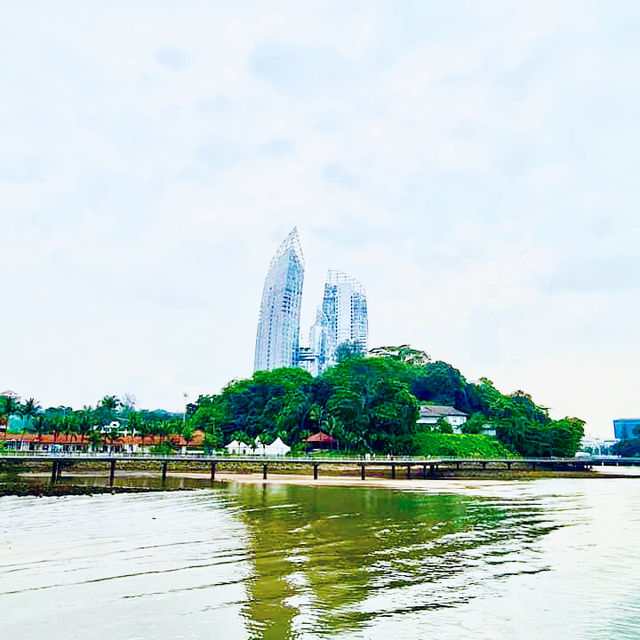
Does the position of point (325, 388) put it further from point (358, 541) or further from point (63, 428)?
point (358, 541)

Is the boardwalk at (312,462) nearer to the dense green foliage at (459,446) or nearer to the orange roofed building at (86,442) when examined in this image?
the dense green foliage at (459,446)

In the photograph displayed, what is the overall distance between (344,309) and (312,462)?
133 m

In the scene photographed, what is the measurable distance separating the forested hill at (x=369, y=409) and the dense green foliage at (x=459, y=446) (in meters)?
2.42

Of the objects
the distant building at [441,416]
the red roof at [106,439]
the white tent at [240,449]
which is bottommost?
the white tent at [240,449]

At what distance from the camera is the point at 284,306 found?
17000 centimetres

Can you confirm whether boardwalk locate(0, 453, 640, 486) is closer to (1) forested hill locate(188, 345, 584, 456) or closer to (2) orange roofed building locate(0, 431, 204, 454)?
(1) forested hill locate(188, 345, 584, 456)

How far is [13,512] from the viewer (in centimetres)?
2959

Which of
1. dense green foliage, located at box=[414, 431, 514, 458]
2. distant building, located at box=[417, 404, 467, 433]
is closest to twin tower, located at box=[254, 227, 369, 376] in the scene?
distant building, located at box=[417, 404, 467, 433]

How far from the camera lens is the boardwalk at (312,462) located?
174ft

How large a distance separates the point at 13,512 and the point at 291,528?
14942 mm

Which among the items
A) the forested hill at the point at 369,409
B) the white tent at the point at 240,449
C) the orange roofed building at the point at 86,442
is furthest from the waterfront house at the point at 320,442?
the orange roofed building at the point at 86,442

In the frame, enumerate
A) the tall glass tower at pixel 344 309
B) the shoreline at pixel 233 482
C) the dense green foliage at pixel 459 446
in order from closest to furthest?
the shoreline at pixel 233 482 → the dense green foliage at pixel 459 446 → the tall glass tower at pixel 344 309

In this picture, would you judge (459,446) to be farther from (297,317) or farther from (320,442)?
(297,317)

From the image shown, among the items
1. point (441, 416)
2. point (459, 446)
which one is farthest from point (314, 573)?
point (441, 416)
